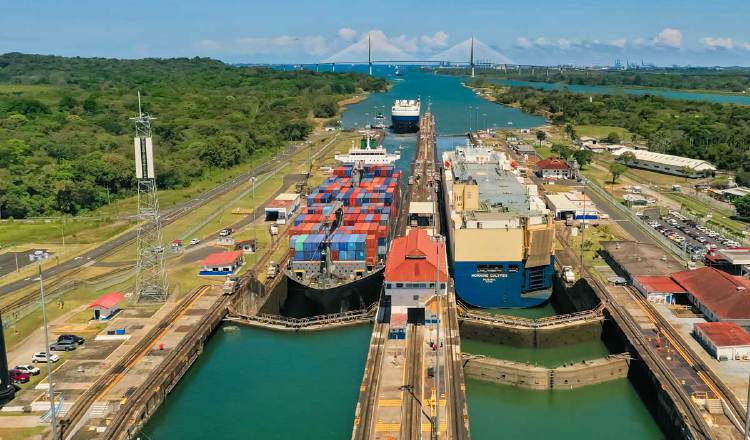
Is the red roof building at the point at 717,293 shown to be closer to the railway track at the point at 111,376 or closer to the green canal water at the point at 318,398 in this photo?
the green canal water at the point at 318,398

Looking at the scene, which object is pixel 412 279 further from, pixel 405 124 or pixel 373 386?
pixel 405 124

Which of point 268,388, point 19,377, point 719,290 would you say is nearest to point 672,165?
point 719,290

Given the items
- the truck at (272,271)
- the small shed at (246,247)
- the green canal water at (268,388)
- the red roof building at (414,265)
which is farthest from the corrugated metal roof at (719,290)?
the small shed at (246,247)

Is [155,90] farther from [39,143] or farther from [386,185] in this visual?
[386,185]

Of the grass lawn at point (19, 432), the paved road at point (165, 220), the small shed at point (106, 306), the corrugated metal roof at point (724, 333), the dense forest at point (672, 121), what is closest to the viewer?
the grass lawn at point (19, 432)

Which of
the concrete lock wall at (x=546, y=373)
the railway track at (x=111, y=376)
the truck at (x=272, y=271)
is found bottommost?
the concrete lock wall at (x=546, y=373)
